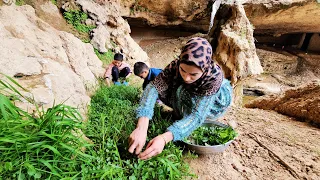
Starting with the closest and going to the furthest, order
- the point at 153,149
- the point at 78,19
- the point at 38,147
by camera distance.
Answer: the point at 38,147, the point at 153,149, the point at 78,19

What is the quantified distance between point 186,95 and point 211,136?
18.8 inches

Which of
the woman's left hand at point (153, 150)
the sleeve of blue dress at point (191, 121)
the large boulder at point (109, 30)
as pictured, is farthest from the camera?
the large boulder at point (109, 30)

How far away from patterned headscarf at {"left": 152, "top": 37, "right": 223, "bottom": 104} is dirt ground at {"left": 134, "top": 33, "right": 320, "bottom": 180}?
2.22 feet

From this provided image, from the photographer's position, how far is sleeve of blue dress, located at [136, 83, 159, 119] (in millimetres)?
1780

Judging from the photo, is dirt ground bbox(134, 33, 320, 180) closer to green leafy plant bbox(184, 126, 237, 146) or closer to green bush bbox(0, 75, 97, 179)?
green leafy plant bbox(184, 126, 237, 146)

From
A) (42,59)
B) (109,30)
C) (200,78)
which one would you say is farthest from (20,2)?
(200,78)

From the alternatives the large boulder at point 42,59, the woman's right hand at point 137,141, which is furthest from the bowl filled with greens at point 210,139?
the large boulder at point 42,59

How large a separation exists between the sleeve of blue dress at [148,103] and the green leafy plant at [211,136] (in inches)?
17.8

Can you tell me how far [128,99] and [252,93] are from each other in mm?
9133

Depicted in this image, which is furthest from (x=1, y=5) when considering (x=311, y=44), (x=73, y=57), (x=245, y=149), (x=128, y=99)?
(x=311, y=44)

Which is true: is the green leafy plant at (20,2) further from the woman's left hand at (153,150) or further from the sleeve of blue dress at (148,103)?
the woman's left hand at (153,150)

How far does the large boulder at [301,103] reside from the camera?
325 cm

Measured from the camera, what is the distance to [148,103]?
1.90 metres

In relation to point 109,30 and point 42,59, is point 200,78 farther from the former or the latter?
point 109,30
